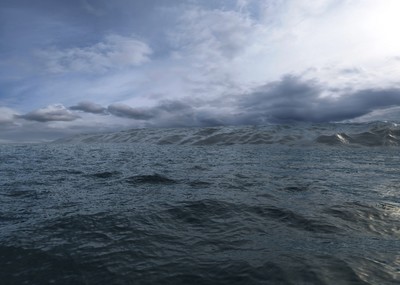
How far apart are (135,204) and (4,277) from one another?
23.2ft

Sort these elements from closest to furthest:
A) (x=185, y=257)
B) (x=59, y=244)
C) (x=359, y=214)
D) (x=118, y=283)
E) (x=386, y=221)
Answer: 1. (x=118, y=283)
2. (x=185, y=257)
3. (x=59, y=244)
4. (x=386, y=221)
5. (x=359, y=214)

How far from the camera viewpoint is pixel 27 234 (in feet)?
32.5

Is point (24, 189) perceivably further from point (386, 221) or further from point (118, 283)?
point (386, 221)

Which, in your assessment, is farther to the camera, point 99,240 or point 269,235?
point 269,235

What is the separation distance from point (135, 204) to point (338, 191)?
38.4 feet

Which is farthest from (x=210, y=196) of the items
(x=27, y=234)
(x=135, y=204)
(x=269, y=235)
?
(x=27, y=234)

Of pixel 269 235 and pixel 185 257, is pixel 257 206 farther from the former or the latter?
pixel 185 257

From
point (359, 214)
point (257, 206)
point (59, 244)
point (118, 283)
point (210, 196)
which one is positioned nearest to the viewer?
point (118, 283)

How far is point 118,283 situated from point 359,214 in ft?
33.5

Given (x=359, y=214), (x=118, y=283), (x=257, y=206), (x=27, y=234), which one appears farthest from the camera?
(x=257, y=206)

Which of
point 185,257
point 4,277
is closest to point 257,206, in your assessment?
point 185,257

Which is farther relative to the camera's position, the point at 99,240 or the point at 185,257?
the point at 99,240

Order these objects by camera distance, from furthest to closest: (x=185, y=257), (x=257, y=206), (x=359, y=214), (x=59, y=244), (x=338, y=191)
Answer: (x=338, y=191)
(x=257, y=206)
(x=359, y=214)
(x=59, y=244)
(x=185, y=257)

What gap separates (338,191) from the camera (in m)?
17.8
